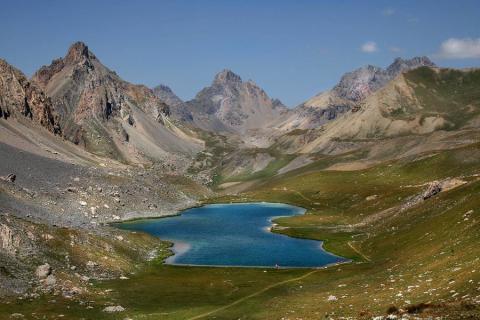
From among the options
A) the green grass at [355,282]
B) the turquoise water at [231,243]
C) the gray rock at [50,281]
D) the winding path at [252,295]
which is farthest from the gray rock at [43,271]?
the turquoise water at [231,243]

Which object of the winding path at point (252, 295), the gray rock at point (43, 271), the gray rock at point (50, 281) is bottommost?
the winding path at point (252, 295)

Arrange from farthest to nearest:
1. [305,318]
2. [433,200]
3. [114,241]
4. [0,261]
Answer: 1. [433,200]
2. [114,241]
3. [0,261]
4. [305,318]

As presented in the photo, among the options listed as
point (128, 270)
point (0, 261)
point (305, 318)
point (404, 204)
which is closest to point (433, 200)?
point (404, 204)

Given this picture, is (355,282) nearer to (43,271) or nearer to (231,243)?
(43,271)

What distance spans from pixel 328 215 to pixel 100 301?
117152mm

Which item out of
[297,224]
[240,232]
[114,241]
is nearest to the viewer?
[114,241]

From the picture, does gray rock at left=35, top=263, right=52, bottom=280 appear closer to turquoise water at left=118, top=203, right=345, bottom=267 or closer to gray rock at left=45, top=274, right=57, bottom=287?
gray rock at left=45, top=274, right=57, bottom=287

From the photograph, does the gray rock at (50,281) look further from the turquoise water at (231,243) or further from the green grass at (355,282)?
the turquoise water at (231,243)

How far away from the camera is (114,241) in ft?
353

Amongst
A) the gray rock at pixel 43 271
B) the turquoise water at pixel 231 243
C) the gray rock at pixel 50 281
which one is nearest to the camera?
the gray rock at pixel 50 281

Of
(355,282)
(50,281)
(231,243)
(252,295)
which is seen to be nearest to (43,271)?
(50,281)

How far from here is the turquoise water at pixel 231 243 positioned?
11206cm

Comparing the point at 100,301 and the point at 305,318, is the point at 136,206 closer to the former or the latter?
the point at 100,301

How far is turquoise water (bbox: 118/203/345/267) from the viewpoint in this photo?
4412 inches
